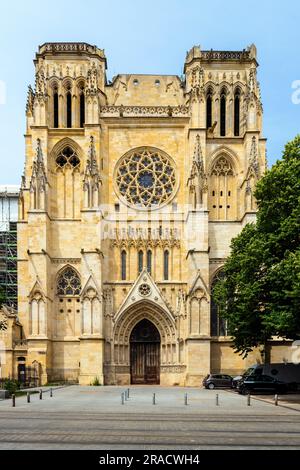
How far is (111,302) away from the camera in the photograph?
158ft

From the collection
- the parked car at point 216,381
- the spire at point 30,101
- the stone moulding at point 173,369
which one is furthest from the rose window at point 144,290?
the spire at point 30,101

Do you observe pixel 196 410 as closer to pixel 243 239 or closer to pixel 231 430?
pixel 231 430

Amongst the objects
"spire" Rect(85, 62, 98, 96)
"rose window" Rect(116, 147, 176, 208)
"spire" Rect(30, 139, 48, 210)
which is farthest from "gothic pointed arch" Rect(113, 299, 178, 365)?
"spire" Rect(85, 62, 98, 96)

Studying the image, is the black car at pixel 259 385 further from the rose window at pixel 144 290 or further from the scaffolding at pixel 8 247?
the scaffolding at pixel 8 247

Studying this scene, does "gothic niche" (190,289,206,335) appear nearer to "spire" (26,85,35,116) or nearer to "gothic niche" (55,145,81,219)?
"gothic niche" (55,145,81,219)

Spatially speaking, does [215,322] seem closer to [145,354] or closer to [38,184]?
[145,354]

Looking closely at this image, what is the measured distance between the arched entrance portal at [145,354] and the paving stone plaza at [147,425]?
65.7 ft

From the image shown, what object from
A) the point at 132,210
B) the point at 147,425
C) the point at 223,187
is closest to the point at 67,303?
the point at 132,210

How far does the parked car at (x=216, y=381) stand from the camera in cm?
4244

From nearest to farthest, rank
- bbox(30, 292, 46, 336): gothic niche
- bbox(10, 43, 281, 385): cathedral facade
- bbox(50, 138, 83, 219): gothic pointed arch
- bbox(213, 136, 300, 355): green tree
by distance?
bbox(213, 136, 300, 355): green tree < bbox(30, 292, 46, 336): gothic niche < bbox(10, 43, 281, 385): cathedral facade < bbox(50, 138, 83, 219): gothic pointed arch

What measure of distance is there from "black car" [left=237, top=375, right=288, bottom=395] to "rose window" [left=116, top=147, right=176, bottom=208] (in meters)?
18.3

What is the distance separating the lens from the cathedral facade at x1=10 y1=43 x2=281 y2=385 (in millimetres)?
46875

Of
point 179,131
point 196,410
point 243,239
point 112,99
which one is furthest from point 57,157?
point 196,410
